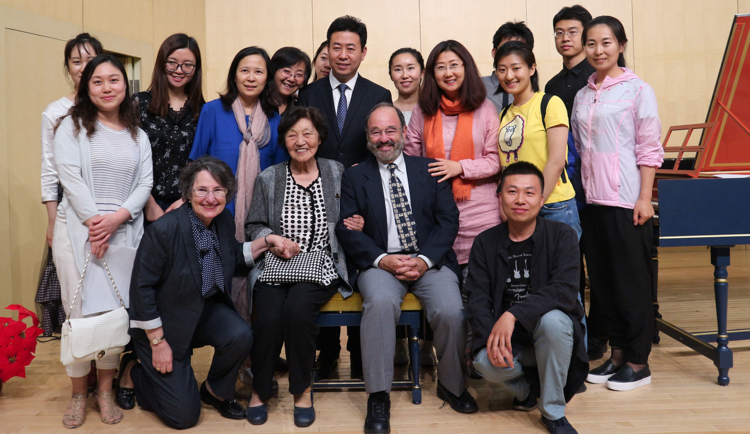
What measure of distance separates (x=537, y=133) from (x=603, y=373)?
1.24 m

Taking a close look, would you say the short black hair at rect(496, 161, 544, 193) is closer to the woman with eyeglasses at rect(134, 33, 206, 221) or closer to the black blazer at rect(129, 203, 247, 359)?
the black blazer at rect(129, 203, 247, 359)

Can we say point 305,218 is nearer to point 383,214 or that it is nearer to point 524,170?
point 383,214

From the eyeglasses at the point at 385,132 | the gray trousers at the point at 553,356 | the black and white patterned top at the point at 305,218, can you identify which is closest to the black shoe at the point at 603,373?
the gray trousers at the point at 553,356

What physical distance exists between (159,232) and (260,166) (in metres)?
0.72

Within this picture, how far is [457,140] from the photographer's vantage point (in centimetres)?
289

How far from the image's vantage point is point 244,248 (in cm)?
272

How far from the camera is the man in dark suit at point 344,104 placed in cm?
310

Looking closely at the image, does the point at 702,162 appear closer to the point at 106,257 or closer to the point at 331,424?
the point at 331,424

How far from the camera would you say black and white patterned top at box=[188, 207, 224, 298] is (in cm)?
252

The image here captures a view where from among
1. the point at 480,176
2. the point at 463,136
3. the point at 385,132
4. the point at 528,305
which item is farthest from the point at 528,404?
the point at 385,132

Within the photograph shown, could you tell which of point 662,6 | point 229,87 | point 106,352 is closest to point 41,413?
point 106,352

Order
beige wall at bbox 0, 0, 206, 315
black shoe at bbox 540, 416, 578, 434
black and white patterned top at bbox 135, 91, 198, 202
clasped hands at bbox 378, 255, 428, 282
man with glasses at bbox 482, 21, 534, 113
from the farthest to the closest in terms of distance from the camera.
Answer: beige wall at bbox 0, 0, 206, 315 → man with glasses at bbox 482, 21, 534, 113 → black and white patterned top at bbox 135, 91, 198, 202 → clasped hands at bbox 378, 255, 428, 282 → black shoe at bbox 540, 416, 578, 434

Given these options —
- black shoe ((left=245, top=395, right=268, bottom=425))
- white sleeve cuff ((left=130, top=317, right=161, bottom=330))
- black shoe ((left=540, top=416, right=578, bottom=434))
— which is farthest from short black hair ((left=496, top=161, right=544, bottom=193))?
white sleeve cuff ((left=130, top=317, right=161, bottom=330))

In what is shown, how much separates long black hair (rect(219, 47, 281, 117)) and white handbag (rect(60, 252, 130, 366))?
3.30 ft
